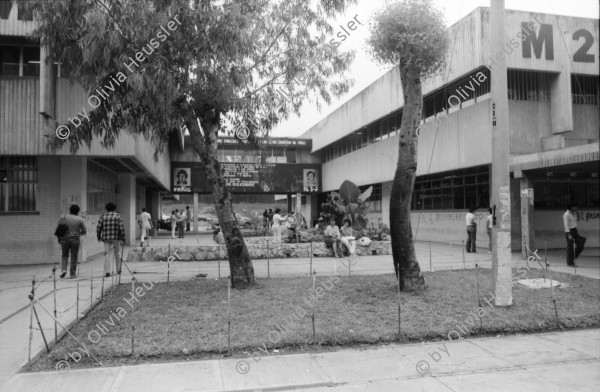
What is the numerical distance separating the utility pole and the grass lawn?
20.1 inches

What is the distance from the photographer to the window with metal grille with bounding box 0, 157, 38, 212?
1356cm

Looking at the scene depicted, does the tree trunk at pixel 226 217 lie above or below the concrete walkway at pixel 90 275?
above

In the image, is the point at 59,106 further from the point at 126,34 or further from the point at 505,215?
the point at 505,215

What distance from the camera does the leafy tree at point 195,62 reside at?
783 centimetres

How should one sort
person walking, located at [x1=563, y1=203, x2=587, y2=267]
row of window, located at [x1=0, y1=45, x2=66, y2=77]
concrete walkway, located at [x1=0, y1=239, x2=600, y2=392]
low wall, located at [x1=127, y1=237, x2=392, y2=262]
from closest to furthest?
concrete walkway, located at [x1=0, y1=239, x2=600, y2=392]
person walking, located at [x1=563, y1=203, x2=587, y2=267]
row of window, located at [x1=0, y1=45, x2=66, y2=77]
low wall, located at [x1=127, y1=237, x2=392, y2=262]

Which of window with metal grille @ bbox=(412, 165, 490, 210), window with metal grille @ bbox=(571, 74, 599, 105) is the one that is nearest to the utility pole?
window with metal grille @ bbox=(412, 165, 490, 210)

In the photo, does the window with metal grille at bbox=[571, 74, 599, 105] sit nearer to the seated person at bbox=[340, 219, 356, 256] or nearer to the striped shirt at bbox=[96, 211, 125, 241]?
the seated person at bbox=[340, 219, 356, 256]

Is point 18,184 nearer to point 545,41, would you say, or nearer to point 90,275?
point 90,275

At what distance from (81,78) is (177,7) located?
2.46 metres

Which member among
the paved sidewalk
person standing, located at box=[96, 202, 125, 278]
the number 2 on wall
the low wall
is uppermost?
the number 2 on wall

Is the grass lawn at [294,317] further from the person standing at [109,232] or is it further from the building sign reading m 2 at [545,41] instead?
the building sign reading m 2 at [545,41]

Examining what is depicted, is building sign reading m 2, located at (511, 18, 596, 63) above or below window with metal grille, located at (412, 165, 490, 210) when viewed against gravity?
above

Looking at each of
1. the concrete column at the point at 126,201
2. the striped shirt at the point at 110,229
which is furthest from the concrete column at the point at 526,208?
the concrete column at the point at 126,201

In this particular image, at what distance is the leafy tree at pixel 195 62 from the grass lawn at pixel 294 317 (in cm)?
147
